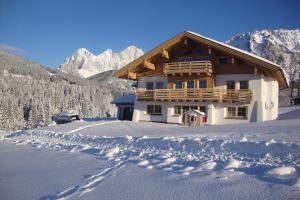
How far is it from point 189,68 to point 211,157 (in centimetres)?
1663

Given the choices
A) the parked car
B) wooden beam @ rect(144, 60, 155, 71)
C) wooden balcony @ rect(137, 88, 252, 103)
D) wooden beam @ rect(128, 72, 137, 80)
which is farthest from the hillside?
wooden balcony @ rect(137, 88, 252, 103)

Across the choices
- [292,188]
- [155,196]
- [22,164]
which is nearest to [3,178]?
[22,164]

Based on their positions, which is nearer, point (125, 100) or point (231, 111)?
point (231, 111)

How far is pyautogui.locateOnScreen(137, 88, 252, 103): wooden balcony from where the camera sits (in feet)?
80.5

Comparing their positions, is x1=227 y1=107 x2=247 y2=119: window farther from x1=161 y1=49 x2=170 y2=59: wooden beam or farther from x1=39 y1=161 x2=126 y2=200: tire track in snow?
x1=39 y1=161 x2=126 y2=200: tire track in snow

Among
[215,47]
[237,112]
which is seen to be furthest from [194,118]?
[215,47]

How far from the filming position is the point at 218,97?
82.1 ft

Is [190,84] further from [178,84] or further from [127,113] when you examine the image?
[127,113]

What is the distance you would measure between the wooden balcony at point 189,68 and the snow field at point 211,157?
1207cm

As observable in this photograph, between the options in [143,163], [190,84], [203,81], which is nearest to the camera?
[143,163]

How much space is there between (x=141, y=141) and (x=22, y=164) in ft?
20.1

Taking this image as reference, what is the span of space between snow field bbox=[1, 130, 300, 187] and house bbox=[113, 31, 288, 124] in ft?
39.2

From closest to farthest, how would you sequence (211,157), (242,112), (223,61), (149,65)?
(211,157)
(242,112)
(223,61)
(149,65)

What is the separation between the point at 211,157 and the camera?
10562mm
